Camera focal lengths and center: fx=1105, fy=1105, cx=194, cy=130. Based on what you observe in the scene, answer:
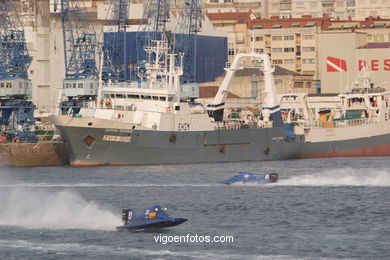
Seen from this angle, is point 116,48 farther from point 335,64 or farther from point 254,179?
point 254,179

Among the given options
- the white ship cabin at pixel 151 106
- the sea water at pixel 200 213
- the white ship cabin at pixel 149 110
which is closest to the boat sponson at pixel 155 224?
the sea water at pixel 200 213

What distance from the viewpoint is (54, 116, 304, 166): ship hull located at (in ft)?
330

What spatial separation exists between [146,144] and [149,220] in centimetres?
4576

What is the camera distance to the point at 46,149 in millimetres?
106062

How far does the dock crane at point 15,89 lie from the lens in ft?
364

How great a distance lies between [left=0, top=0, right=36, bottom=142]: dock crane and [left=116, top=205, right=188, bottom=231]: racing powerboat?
54243mm

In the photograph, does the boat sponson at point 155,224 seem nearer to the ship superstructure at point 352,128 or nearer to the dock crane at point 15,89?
the dock crane at point 15,89

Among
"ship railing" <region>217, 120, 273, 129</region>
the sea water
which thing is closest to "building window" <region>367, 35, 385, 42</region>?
"ship railing" <region>217, 120, 273, 129</region>

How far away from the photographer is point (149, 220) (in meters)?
56.2

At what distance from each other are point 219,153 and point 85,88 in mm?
18521

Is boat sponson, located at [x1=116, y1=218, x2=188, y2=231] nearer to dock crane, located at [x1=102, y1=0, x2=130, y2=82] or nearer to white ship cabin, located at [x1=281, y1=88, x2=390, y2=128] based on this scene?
white ship cabin, located at [x1=281, y1=88, x2=390, y2=128]

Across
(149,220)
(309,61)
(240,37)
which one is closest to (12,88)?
(149,220)

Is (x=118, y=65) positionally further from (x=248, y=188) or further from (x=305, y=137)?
(x=248, y=188)

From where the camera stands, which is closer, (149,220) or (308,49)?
(149,220)
